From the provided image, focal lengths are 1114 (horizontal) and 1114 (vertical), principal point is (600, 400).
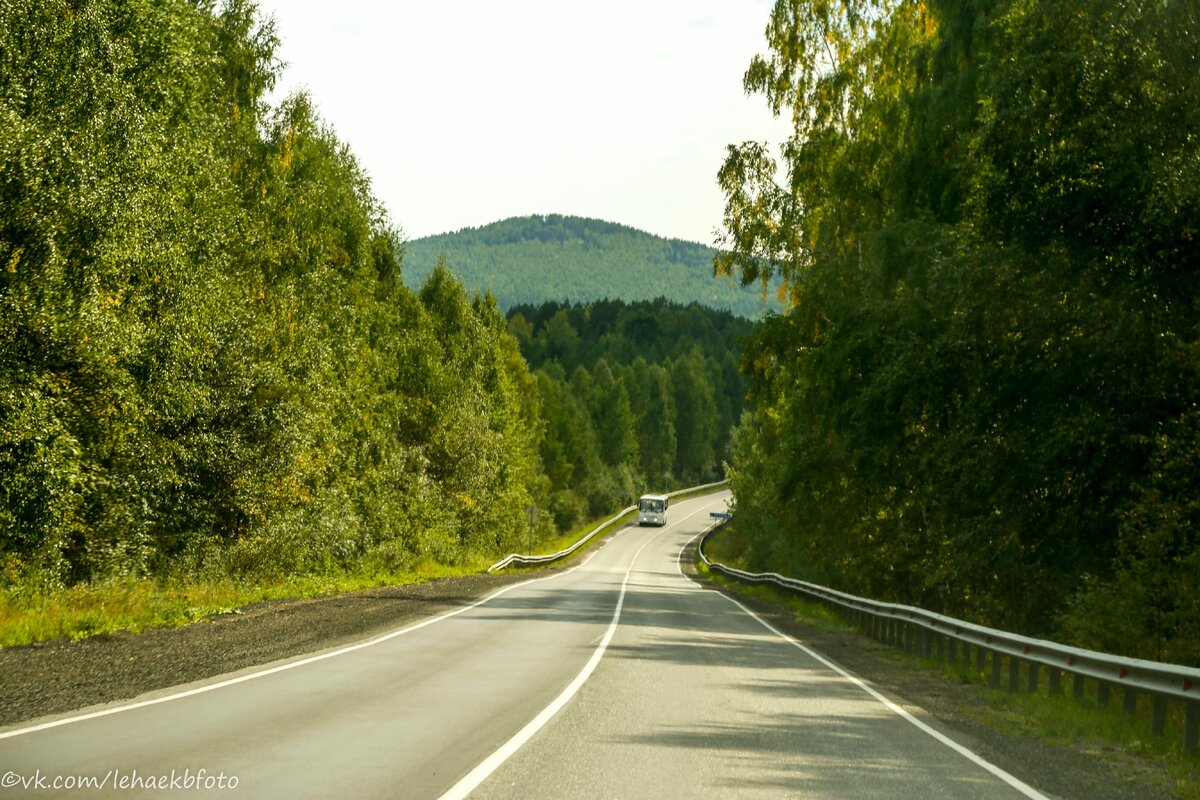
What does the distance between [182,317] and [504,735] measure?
619 inches

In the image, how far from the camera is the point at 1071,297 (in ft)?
55.2

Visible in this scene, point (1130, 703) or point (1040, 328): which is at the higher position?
point (1040, 328)

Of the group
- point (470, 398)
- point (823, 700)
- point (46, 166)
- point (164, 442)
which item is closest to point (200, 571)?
point (164, 442)

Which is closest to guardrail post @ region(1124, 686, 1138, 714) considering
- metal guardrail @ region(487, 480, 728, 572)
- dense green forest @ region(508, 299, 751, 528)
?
metal guardrail @ region(487, 480, 728, 572)

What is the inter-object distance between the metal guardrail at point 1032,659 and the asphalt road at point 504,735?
77.6 inches

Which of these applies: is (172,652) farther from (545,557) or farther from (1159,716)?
(545,557)

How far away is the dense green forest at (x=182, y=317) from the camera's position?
17.9 metres

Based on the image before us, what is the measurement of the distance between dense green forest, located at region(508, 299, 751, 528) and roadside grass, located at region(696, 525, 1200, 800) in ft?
291

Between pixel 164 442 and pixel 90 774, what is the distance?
18412 mm

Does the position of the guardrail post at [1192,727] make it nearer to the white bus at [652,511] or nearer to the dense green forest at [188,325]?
the dense green forest at [188,325]

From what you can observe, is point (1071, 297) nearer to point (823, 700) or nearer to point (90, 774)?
point (823, 700)

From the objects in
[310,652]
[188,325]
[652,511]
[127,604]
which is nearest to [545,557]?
[652,511]

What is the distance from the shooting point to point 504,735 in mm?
9109

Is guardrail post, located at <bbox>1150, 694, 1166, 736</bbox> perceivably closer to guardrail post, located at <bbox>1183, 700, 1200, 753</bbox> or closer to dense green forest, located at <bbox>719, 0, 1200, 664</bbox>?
guardrail post, located at <bbox>1183, 700, 1200, 753</bbox>
